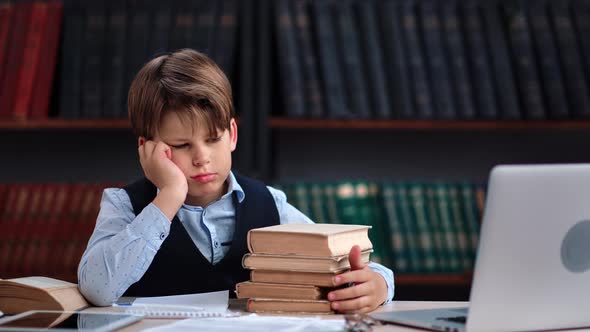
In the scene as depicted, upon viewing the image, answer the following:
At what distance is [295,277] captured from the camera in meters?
1.24

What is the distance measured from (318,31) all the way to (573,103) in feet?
2.78

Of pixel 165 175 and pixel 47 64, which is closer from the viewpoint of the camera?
pixel 165 175

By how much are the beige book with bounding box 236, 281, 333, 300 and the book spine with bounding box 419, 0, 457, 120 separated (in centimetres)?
132

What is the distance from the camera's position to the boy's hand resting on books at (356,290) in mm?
1217

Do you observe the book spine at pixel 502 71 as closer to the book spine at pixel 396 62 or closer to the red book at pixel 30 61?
the book spine at pixel 396 62

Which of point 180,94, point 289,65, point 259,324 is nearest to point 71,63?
point 289,65

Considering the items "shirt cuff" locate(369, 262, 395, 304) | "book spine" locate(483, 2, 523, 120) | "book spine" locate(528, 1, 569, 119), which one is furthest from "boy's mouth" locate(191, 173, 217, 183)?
"book spine" locate(528, 1, 569, 119)

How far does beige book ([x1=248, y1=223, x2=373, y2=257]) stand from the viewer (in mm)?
1216

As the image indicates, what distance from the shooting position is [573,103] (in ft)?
8.08

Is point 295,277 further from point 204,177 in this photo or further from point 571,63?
point 571,63

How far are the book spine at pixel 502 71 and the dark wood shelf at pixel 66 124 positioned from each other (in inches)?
47.0

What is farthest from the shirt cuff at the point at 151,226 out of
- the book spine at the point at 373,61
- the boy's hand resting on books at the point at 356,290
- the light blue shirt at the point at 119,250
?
the book spine at the point at 373,61

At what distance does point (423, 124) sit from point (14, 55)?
4.36ft

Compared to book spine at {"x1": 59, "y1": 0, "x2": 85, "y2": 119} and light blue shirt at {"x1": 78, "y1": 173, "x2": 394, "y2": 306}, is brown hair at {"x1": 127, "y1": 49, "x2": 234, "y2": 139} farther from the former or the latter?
book spine at {"x1": 59, "y1": 0, "x2": 85, "y2": 119}
